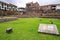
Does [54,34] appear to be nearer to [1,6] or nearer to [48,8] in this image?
[1,6]

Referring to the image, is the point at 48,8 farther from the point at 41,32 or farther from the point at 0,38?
the point at 0,38

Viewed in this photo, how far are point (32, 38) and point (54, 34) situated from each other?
7.47 ft

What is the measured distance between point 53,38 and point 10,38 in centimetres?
375

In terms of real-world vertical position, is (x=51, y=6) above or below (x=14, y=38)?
above

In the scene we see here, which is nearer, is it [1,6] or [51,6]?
[1,6]

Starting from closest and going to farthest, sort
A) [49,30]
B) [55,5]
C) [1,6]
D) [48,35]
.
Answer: [48,35] → [49,30] → [1,6] → [55,5]

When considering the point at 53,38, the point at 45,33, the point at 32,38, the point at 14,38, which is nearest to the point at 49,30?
the point at 45,33

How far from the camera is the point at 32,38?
25.6 ft

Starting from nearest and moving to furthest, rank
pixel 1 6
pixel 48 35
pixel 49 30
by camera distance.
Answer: pixel 48 35 → pixel 49 30 → pixel 1 6

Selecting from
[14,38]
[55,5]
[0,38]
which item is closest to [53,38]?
[14,38]

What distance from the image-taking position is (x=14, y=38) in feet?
25.2

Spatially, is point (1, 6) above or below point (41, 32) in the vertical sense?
above

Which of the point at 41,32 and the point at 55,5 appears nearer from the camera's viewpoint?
the point at 41,32

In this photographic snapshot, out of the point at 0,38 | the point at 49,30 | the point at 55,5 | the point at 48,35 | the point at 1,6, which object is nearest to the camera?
the point at 0,38
